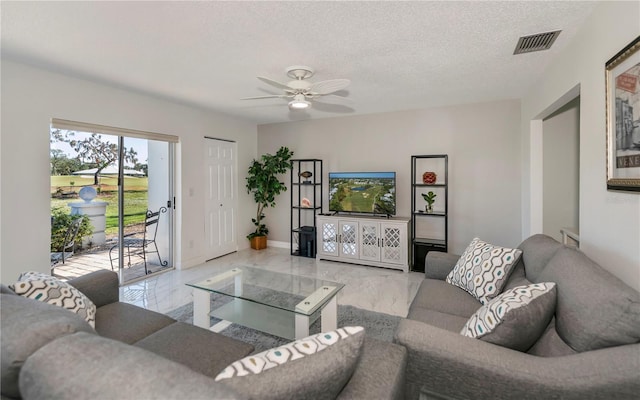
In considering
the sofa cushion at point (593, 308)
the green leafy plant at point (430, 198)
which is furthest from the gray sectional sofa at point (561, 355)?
the green leafy plant at point (430, 198)

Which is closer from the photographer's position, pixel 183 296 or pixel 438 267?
pixel 438 267

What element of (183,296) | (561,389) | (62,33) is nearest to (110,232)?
(183,296)

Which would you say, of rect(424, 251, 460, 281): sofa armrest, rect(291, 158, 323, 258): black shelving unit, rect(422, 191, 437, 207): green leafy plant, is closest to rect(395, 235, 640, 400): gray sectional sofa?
rect(424, 251, 460, 281): sofa armrest

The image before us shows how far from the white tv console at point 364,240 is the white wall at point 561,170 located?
179 centimetres

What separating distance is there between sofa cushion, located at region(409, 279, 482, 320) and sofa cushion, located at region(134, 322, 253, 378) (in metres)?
1.22

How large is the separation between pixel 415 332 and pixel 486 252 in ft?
4.00

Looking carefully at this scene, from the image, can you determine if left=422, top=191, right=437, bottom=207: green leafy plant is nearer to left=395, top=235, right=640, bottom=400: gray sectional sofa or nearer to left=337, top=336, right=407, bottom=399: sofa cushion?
left=395, top=235, right=640, bottom=400: gray sectional sofa

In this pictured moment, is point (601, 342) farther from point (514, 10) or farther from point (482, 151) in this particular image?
point (482, 151)

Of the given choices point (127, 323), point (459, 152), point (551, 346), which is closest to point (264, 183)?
point (459, 152)

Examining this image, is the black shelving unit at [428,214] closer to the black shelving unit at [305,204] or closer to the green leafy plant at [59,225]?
the black shelving unit at [305,204]

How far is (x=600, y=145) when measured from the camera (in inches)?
72.6

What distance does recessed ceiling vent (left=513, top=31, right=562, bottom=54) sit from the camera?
2.30 metres

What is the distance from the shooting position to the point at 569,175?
3715mm

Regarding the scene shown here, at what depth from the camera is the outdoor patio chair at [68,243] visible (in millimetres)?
3154
